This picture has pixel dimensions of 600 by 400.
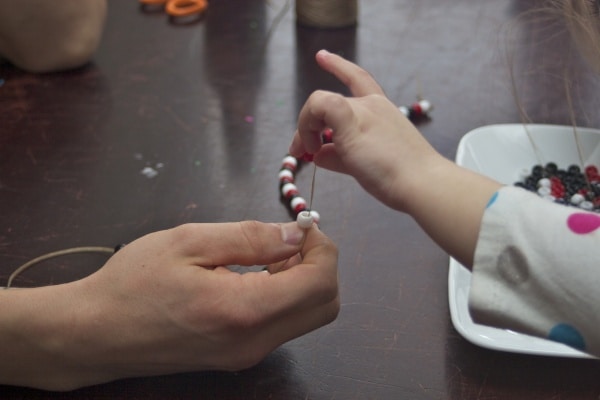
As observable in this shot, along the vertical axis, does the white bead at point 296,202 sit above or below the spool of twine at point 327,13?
Result: below

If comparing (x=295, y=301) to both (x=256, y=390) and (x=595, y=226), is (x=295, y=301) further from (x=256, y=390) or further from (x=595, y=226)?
(x=595, y=226)

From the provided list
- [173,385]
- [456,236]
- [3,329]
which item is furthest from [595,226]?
[3,329]

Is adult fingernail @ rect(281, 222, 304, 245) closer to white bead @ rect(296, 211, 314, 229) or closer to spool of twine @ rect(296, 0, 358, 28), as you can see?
white bead @ rect(296, 211, 314, 229)

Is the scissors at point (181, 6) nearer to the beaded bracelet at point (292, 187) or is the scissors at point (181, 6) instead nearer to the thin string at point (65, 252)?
the beaded bracelet at point (292, 187)

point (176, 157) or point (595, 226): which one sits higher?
point (595, 226)

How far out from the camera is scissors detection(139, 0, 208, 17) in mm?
1294

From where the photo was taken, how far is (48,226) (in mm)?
833

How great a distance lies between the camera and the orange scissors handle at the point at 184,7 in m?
1.29

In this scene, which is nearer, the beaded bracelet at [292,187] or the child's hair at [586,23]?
the child's hair at [586,23]

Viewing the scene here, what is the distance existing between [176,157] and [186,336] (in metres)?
0.40

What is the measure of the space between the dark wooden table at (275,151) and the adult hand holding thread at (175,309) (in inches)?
1.6

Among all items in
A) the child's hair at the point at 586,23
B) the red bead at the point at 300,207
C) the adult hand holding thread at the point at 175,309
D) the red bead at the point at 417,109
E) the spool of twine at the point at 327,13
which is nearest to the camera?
the adult hand holding thread at the point at 175,309

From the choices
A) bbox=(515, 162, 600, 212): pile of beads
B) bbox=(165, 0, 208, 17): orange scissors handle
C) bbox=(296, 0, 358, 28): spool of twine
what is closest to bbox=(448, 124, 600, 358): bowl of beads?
bbox=(515, 162, 600, 212): pile of beads

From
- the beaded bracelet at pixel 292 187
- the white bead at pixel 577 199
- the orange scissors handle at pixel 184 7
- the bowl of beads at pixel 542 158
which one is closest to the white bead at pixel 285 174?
the beaded bracelet at pixel 292 187
